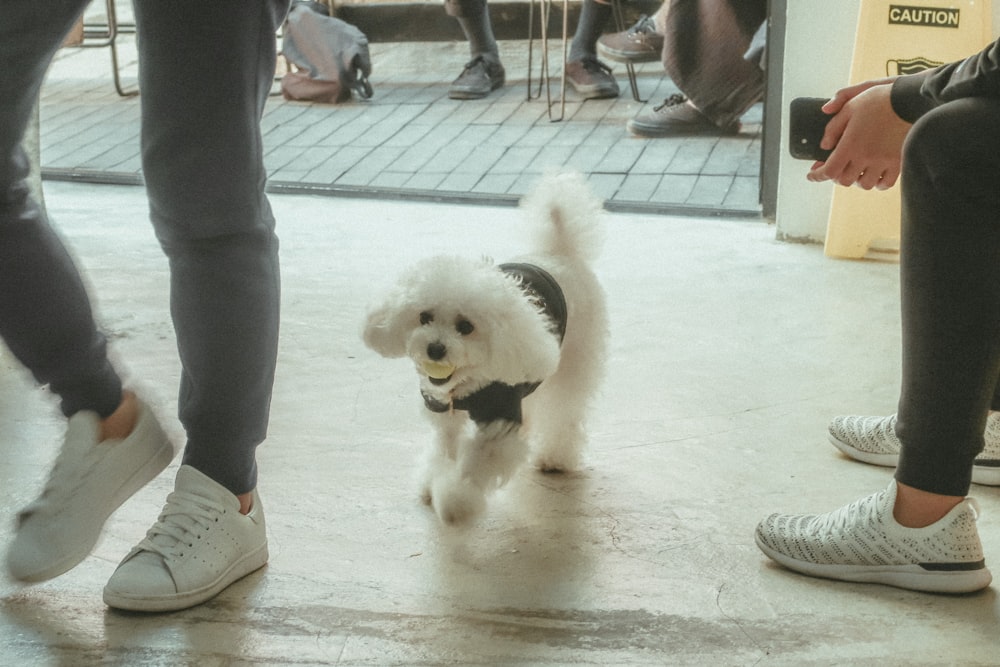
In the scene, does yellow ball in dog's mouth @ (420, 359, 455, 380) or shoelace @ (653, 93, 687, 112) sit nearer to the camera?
yellow ball in dog's mouth @ (420, 359, 455, 380)

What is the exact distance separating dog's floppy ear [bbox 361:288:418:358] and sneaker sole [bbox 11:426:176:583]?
0.98 ft

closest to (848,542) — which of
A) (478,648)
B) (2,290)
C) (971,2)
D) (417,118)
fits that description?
(478,648)

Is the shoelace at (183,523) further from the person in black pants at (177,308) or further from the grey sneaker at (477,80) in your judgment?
the grey sneaker at (477,80)

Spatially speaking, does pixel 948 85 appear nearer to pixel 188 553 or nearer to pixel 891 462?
pixel 891 462

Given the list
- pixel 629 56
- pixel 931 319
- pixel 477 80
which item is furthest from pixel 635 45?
pixel 931 319

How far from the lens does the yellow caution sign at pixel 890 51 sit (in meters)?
2.46

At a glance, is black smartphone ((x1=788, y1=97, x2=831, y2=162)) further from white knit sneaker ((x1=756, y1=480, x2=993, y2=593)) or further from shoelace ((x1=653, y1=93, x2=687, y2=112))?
shoelace ((x1=653, y1=93, x2=687, y2=112))

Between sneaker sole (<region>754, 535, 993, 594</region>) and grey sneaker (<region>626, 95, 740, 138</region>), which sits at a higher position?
sneaker sole (<region>754, 535, 993, 594</region>)

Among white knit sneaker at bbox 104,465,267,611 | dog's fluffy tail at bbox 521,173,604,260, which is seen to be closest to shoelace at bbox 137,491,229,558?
white knit sneaker at bbox 104,465,267,611

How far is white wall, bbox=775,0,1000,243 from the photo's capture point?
2670mm

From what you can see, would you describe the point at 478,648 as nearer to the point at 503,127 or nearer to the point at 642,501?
the point at 642,501

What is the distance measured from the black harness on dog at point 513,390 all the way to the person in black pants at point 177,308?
0.33m

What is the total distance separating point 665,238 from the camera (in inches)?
114

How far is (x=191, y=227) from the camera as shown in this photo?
1.20 meters
